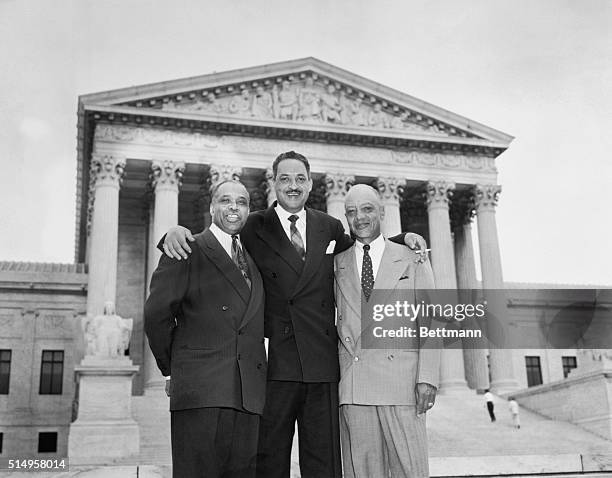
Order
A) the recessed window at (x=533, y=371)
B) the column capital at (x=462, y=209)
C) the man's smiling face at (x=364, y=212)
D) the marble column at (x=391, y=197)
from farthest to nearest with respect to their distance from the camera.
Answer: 1. the recessed window at (x=533, y=371)
2. the column capital at (x=462, y=209)
3. the marble column at (x=391, y=197)
4. the man's smiling face at (x=364, y=212)

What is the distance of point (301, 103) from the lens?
39969 millimetres

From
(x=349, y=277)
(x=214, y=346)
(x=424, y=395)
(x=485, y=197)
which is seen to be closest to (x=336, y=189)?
(x=485, y=197)

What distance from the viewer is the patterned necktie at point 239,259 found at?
6.59 metres

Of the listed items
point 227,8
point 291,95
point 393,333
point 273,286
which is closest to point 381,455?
point 393,333

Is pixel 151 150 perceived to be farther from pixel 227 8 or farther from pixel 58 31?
pixel 227 8

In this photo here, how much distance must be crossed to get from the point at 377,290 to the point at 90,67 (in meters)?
25.5

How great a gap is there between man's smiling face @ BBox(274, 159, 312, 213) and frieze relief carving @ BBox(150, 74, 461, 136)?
31.4 meters

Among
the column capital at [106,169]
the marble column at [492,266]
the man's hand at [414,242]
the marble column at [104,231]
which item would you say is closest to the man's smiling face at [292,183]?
the man's hand at [414,242]

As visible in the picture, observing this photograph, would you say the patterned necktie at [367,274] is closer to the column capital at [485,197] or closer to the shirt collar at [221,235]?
the shirt collar at [221,235]

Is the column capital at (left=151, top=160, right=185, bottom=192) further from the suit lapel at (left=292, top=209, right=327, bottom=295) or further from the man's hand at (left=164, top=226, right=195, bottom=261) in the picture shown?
the man's hand at (left=164, top=226, right=195, bottom=261)

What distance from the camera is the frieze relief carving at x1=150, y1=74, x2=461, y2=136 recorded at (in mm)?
38438

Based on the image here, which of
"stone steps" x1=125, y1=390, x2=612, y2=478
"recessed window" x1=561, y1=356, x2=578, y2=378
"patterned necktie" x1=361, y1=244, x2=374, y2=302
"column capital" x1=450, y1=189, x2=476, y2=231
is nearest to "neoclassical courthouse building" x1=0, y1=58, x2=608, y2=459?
"column capital" x1=450, y1=189, x2=476, y2=231

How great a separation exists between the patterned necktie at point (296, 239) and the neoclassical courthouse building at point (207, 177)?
29083 mm

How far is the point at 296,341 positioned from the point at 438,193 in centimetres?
3527
